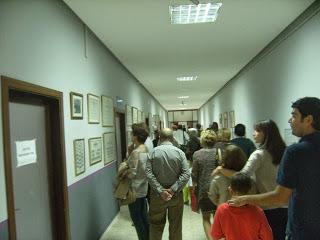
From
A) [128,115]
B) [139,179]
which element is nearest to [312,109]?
[139,179]

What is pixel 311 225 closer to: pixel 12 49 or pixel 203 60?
pixel 12 49

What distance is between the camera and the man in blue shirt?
5.82 feet

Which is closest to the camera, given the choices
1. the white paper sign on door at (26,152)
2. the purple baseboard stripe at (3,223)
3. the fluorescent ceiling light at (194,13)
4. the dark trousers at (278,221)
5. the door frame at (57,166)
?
the purple baseboard stripe at (3,223)

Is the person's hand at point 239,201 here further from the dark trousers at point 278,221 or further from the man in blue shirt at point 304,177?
the dark trousers at point 278,221

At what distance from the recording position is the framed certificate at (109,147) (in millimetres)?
4832

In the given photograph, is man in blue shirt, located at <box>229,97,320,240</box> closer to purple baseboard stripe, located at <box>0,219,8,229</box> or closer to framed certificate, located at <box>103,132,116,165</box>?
purple baseboard stripe, located at <box>0,219,8,229</box>

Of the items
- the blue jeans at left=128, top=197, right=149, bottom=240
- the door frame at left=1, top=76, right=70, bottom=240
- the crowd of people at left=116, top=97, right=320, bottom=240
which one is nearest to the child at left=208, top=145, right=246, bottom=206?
the crowd of people at left=116, top=97, right=320, bottom=240

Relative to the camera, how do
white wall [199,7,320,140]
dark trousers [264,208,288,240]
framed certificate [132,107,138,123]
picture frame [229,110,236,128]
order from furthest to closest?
picture frame [229,110,236,128] < framed certificate [132,107,138,123] < white wall [199,7,320,140] < dark trousers [264,208,288,240]

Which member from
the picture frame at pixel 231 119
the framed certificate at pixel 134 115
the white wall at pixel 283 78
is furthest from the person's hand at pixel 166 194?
the picture frame at pixel 231 119

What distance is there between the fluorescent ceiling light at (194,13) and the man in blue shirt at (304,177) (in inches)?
78.7

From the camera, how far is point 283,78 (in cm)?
483

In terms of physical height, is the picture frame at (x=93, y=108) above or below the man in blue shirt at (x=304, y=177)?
above

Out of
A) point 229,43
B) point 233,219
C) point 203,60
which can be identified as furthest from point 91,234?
point 203,60

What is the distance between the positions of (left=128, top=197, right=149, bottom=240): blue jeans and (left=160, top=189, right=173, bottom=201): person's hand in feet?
1.44
